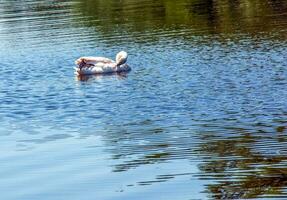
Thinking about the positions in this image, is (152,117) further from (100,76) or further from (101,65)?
(101,65)

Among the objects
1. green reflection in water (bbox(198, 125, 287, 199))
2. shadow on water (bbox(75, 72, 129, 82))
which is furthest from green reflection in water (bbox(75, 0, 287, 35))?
green reflection in water (bbox(198, 125, 287, 199))

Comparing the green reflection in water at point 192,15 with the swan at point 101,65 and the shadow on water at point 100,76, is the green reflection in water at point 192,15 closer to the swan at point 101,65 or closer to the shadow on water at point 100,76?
the swan at point 101,65

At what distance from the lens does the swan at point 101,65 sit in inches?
1196

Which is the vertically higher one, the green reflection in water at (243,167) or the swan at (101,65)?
the green reflection in water at (243,167)

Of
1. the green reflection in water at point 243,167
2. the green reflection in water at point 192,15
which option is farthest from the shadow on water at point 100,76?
the green reflection in water at point 192,15

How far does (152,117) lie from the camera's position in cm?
2066

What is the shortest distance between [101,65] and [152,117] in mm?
10879

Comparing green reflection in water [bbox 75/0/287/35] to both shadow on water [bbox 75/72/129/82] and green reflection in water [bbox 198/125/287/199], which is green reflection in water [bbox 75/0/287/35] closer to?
shadow on water [bbox 75/72/129/82]

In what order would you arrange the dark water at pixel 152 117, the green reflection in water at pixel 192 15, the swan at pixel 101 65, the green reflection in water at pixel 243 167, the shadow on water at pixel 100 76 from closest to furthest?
the green reflection in water at pixel 243 167 < the dark water at pixel 152 117 < the shadow on water at pixel 100 76 < the swan at pixel 101 65 < the green reflection in water at pixel 192 15

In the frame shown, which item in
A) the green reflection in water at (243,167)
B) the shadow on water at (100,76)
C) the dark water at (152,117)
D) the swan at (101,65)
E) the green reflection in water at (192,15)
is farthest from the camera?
the green reflection in water at (192,15)

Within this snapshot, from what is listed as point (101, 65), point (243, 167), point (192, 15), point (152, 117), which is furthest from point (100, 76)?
point (192, 15)

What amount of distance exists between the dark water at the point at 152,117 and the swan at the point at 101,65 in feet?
1.67

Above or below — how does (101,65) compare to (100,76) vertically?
above

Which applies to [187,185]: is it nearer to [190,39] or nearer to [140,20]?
[190,39]
